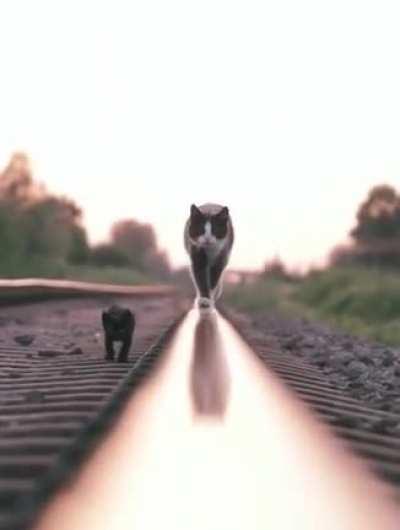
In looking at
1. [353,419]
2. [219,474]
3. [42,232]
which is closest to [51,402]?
[353,419]

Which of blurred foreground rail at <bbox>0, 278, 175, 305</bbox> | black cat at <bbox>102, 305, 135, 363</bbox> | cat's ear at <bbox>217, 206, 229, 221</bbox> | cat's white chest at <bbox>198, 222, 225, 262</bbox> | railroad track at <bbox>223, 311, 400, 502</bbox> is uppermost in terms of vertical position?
cat's ear at <bbox>217, 206, 229, 221</bbox>

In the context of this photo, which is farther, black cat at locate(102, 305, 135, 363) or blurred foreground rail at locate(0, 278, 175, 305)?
blurred foreground rail at locate(0, 278, 175, 305)

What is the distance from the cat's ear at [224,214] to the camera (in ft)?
41.5

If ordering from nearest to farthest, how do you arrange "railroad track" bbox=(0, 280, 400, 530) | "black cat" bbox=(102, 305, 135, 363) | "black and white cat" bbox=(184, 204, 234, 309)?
"railroad track" bbox=(0, 280, 400, 530) → "black cat" bbox=(102, 305, 135, 363) → "black and white cat" bbox=(184, 204, 234, 309)

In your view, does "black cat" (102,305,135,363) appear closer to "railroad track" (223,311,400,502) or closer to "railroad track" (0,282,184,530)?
"railroad track" (0,282,184,530)

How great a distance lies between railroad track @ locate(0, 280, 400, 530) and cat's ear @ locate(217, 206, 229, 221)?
3942 millimetres

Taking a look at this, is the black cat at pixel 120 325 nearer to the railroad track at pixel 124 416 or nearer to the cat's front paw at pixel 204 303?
the railroad track at pixel 124 416

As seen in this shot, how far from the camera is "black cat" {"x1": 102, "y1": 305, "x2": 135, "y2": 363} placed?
7.17m

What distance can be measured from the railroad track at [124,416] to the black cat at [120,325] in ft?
0.55

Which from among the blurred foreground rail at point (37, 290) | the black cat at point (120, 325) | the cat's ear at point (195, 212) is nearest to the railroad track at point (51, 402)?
the black cat at point (120, 325)

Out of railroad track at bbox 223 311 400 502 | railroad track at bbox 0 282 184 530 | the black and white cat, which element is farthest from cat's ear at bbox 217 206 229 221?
railroad track at bbox 223 311 400 502

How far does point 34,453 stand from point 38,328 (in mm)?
9290

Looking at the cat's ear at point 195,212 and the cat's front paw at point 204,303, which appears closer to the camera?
the cat's ear at point 195,212

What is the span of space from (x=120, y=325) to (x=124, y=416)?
8.46 ft
